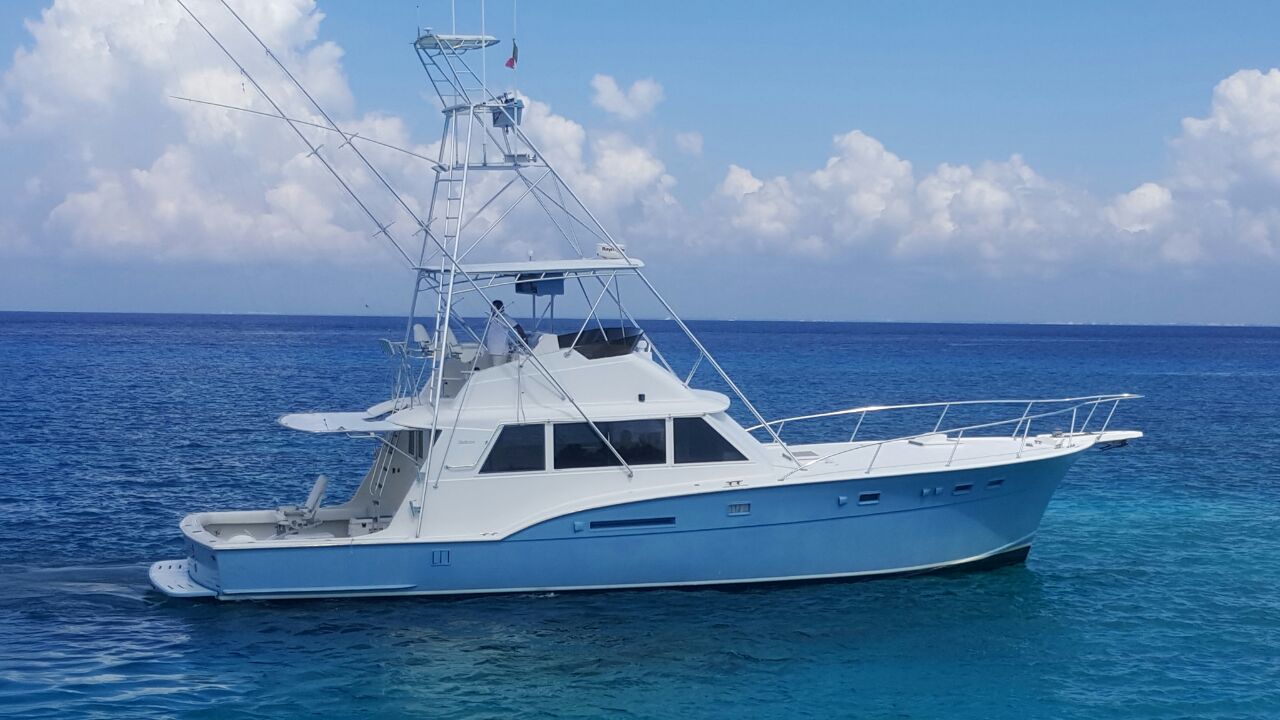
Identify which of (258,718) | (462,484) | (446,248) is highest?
(446,248)

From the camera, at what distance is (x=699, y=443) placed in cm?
1508

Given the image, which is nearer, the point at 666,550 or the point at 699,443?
the point at 666,550

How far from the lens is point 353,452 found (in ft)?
98.5

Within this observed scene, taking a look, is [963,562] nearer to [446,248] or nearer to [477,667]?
[477,667]

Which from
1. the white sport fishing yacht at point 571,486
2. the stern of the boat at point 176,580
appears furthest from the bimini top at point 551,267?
the stern of the boat at point 176,580

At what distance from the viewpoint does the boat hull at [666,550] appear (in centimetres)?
1443

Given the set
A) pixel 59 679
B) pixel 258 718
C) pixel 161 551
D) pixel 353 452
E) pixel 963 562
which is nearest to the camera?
pixel 258 718

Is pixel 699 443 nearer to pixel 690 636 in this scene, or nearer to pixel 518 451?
pixel 518 451

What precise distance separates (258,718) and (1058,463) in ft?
37.1

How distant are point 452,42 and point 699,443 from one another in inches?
245

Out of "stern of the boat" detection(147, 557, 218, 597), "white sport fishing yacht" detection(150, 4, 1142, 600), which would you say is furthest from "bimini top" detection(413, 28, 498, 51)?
"stern of the boat" detection(147, 557, 218, 597)

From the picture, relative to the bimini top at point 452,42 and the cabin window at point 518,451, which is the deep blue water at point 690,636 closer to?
the cabin window at point 518,451

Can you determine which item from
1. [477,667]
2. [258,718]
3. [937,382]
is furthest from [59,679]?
[937,382]

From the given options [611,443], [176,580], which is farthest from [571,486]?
[176,580]
